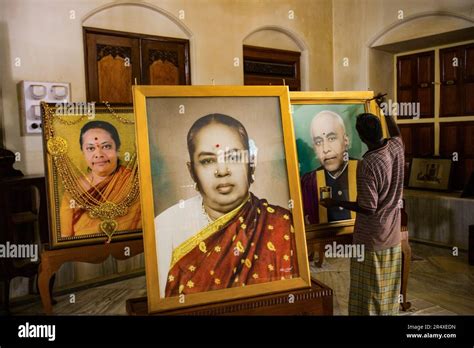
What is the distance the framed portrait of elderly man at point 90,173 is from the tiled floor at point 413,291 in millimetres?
877

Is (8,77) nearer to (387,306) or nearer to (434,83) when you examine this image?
(387,306)

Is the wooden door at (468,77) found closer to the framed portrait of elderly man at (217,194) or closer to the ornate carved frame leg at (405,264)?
the ornate carved frame leg at (405,264)

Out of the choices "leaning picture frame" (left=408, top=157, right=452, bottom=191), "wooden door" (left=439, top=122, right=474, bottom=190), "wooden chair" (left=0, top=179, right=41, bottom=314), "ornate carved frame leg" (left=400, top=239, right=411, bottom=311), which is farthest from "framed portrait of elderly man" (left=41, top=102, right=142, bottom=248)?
"wooden door" (left=439, top=122, right=474, bottom=190)

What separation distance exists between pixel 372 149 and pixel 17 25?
8.70 feet

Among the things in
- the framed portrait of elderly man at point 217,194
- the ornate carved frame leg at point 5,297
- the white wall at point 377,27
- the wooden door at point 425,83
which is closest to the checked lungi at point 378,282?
the framed portrait of elderly man at point 217,194

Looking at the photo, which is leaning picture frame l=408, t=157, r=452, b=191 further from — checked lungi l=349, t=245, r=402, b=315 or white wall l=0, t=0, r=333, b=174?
checked lungi l=349, t=245, r=402, b=315

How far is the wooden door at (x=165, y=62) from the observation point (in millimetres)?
3675

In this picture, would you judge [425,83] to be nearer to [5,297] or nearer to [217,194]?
[217,194]

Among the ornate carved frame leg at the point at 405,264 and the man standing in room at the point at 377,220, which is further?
the ornate carved frame leg at the point at 405,264

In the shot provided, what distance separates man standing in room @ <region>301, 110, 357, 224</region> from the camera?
2121 millimetres

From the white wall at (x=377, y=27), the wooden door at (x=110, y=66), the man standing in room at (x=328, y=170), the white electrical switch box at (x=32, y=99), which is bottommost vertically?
the man standing in room at (x=328, y=170)

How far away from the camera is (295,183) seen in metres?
1.61
